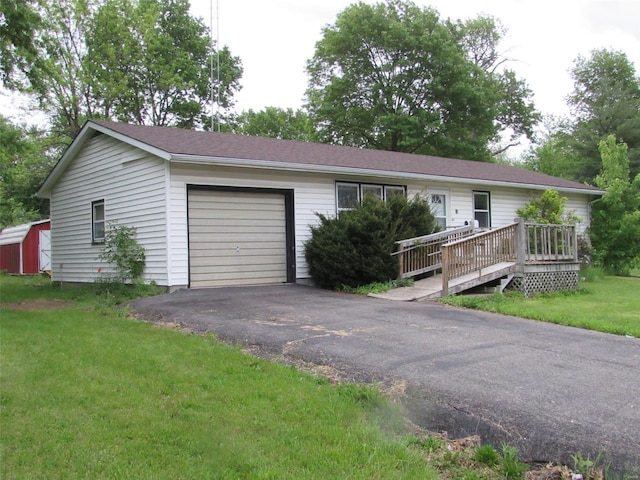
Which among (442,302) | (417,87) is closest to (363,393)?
(442,302)

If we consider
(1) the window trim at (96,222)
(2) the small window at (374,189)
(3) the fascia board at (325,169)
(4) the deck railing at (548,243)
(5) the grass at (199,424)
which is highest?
(3) the fascia board at (325,169)

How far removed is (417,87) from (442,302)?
26.2 metres

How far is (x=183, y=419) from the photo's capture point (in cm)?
386

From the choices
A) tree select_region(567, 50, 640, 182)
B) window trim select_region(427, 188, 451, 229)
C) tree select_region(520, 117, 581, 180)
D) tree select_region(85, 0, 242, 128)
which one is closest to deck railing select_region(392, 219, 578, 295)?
window trim select_region(427, 188, 451, 229)

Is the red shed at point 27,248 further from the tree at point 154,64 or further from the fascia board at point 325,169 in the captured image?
the fascia board at point 325,169

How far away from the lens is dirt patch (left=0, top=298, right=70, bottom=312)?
1006cm

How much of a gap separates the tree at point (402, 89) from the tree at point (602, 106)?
7964mm

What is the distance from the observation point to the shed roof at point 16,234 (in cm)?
2366

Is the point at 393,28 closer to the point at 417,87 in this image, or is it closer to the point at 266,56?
the point at 417,87

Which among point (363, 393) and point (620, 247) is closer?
point (363, 393)

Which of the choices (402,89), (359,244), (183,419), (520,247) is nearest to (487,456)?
(183,419)

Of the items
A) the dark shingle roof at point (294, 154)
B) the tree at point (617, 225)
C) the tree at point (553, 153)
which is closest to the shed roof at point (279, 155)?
the dark shingle roof at point (294, 154)

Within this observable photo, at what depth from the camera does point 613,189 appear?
60.0ft

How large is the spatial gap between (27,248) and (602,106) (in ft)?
129
